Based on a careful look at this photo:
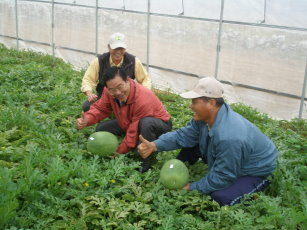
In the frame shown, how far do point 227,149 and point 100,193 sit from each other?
1.26 metres

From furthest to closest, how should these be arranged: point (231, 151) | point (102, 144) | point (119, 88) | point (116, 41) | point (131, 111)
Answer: point (116, 41) < point (131, 111) < point (102, 144) < point (119, 88) < point (231, 151)

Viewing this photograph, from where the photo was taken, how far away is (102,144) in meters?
4.65

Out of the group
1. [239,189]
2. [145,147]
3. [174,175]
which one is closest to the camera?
[239,189]

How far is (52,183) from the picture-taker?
143 inches

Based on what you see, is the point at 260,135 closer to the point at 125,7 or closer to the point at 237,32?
the point at 237,32

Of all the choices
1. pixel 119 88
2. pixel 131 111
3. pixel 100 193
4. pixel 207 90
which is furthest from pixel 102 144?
pixel 207 90

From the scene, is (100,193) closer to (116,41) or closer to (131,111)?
(131,111)

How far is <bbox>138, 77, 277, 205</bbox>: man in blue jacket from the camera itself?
3.79m

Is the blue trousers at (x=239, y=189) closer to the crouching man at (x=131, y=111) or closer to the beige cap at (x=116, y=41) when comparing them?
the crouching man at (x=131, y=111)

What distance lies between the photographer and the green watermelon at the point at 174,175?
4.09 metres

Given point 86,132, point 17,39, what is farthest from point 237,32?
point 17,39

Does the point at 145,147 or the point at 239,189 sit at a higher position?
the point at 145,147

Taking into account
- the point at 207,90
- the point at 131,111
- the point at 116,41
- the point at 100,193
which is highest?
the point at 116,41

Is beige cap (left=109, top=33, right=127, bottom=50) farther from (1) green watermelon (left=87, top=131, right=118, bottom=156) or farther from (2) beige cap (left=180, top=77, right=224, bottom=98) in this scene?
(2) beige cap (left=180, top=77, right=224, bottom=98)
